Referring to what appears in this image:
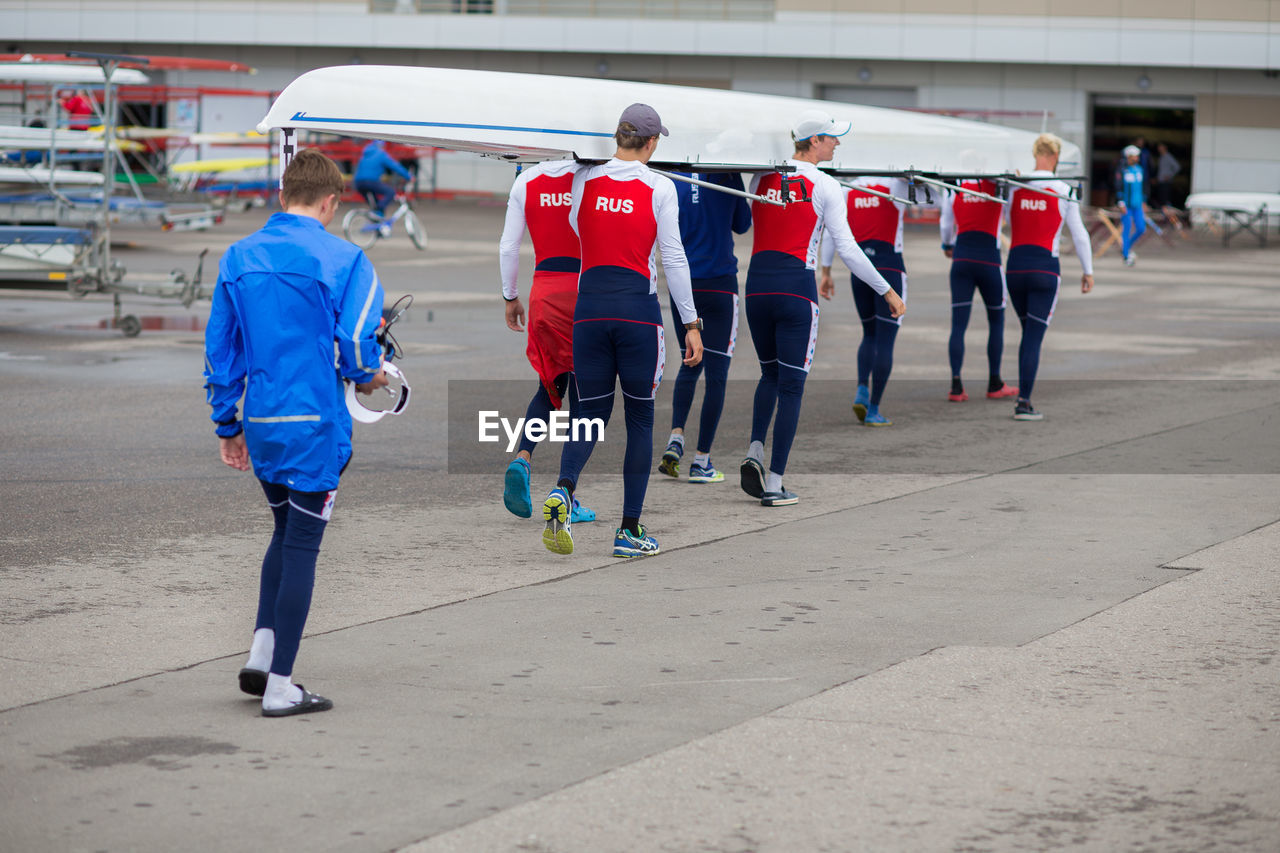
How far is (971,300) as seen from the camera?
41.3 ft

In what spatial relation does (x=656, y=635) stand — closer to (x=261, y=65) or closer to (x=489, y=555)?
(x=489, y=555)

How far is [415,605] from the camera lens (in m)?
6.52

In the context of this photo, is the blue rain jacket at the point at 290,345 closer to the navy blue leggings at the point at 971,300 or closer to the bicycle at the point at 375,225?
the navy blue leggings at the point at 971,300

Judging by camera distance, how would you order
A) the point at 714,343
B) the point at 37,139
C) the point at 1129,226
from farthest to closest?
the point at 1129,226
the point at 37,139
the point at 714,343

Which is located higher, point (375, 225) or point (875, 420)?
point (375, 225)

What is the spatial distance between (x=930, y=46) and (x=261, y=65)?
72.6 ft

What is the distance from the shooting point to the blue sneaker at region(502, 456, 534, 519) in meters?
8.03

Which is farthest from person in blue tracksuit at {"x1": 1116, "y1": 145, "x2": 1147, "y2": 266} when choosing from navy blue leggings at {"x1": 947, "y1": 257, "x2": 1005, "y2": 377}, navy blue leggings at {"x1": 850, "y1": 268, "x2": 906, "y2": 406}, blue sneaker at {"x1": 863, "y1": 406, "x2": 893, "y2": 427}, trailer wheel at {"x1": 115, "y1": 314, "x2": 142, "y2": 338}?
trailer wheel at {"x1": 115, "y1": 314, "x2": 142, "y2": 338}

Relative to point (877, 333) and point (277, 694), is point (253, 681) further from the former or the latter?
point (877, 333)

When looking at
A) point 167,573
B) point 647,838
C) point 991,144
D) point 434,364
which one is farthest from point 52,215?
point 647,838

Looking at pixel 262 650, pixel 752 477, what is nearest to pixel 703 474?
pixel 752 477

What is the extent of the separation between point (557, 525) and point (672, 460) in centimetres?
246

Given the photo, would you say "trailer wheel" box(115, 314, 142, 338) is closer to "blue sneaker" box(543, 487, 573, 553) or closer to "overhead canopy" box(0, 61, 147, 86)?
"overhead canopy" box(0, 61, 147, 86)

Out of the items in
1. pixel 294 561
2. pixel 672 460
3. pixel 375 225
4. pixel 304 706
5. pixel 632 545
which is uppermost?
pixel 375 225
